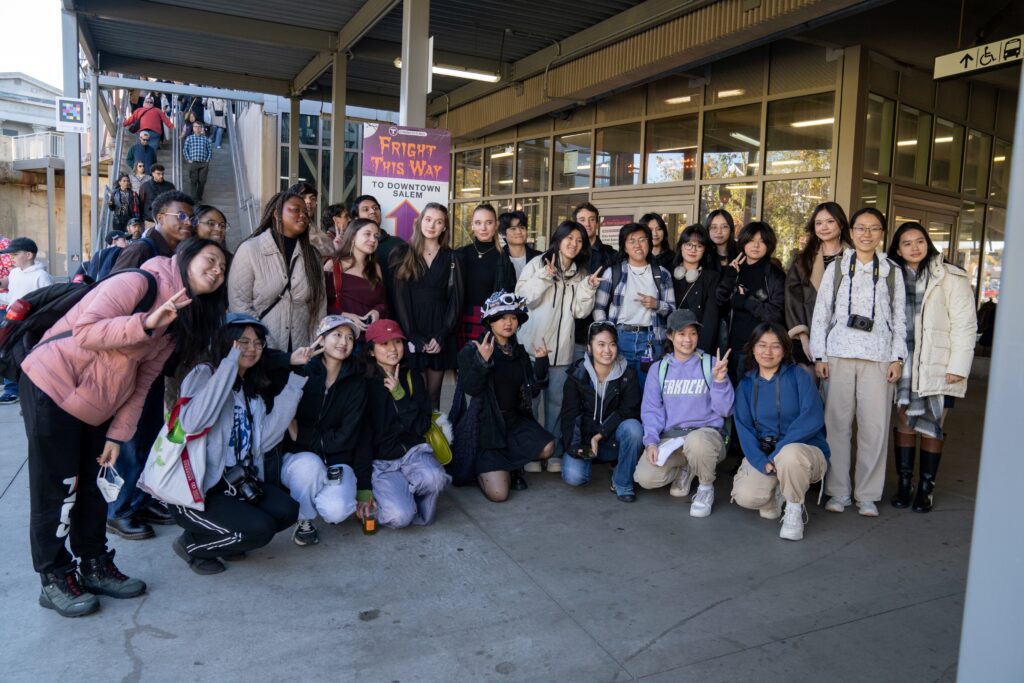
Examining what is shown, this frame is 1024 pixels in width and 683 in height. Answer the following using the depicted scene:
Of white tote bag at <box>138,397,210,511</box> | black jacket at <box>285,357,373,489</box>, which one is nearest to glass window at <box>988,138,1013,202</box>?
black jacket at <box>285,357,373,489</box>

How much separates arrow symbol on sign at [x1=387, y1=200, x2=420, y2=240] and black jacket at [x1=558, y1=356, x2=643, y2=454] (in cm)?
214

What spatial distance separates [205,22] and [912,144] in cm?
933

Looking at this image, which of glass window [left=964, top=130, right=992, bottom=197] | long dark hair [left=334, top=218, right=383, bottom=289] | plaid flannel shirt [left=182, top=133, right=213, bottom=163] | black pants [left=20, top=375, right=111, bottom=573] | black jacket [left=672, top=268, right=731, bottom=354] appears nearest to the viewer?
black pants [left=20, top=375, right=111, bottom=573]

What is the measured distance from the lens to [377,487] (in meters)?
4.20

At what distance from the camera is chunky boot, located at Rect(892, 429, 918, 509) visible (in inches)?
188

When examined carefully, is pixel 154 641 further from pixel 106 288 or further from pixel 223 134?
pixel 223 134

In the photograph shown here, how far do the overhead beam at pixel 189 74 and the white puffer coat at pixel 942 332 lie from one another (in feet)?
41.0

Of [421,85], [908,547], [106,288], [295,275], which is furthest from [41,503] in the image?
[421,85]

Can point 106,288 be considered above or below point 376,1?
below

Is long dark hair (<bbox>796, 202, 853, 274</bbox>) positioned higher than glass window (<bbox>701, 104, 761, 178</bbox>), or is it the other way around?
glass window (<bbox>701, 104, 761, 178</bbox>)

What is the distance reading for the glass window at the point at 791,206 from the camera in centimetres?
838

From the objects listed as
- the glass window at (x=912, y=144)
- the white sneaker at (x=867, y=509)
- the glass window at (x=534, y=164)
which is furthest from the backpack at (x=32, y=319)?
the glass window at (x=534, y=164)

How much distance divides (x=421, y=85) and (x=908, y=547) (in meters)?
5.55

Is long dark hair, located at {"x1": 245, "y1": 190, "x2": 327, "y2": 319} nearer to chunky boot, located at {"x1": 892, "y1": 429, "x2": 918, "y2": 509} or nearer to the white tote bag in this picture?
the white tote bag
